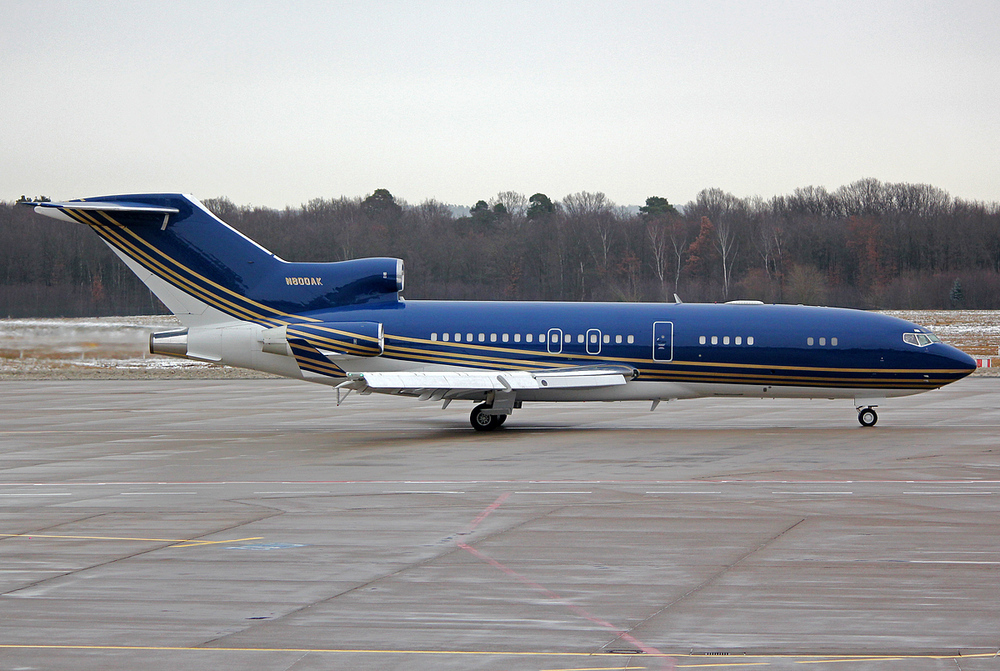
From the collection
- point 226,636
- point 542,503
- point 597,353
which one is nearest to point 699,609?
point 226,636

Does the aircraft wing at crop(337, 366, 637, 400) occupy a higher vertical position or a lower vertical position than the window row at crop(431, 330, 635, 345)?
lower

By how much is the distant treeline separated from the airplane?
53872 mm

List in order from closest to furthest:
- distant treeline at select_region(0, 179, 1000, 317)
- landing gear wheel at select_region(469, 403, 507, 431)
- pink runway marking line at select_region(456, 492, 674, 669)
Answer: pink runway marking line at select_region(456, 492, 674, 669) < landing gear wheel at select_region(469, 403, 507, 431) < distant treeline at select_region(0, 179, 1000, 317)

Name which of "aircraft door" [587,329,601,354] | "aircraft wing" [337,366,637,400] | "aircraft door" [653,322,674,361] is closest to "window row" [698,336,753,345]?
"aircraft door" [653,322,674,361]

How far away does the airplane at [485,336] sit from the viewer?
93.1 feet

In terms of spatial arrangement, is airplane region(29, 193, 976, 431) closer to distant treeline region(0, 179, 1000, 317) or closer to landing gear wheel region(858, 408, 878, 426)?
landing gear wheel region(858, 408, 878, 426)

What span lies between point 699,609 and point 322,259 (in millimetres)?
90082

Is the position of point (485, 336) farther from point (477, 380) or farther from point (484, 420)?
point (484, 420)

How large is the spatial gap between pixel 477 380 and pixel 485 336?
209 centimetres

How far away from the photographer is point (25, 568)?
493 inches

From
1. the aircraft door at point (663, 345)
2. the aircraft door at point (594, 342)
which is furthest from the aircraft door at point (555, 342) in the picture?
the aircraft door at point (663, 345)

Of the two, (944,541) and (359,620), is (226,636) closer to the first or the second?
(359,620)

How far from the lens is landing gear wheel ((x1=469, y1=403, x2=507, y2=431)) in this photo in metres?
28.5

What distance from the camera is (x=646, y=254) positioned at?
102375 mm
